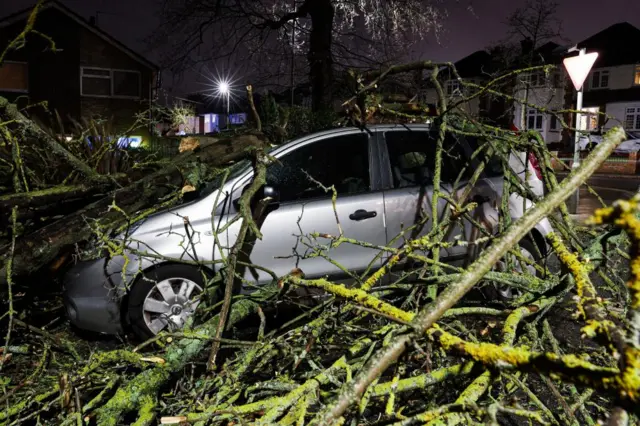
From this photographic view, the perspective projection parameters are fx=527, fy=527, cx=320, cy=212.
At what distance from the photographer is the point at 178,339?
114 inches

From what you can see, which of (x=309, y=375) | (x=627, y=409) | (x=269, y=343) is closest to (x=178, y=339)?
(x=269, y=343)

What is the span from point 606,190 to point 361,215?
14877 millimetres

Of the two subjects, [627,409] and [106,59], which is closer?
[627,409]

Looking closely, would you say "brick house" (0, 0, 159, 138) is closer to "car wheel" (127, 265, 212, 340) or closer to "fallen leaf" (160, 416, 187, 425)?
"car wheel" (127, 265, 212, 340)

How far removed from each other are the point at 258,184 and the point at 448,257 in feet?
6.45

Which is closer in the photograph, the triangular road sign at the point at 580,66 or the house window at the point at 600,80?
the triangular road sign at the point at 580,66

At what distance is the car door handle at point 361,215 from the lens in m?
4.52

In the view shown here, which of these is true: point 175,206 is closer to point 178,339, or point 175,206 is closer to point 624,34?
point 178,339

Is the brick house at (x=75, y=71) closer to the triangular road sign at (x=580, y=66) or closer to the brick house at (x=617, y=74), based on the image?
the triangular road sign at (x=580, y=66)

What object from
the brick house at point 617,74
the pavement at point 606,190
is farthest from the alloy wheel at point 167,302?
the brick house at point 617,74

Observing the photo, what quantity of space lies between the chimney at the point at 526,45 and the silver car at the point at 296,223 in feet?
84.0

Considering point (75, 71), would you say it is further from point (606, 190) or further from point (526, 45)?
point (606, 190)

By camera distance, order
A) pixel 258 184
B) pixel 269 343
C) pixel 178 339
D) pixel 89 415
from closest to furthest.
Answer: pixel 89 415 < pixel 269 343 < pixel 178 339 < pixel 258 184

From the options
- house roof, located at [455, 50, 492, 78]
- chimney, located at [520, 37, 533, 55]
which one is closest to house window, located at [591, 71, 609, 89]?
house roof, located at [455, 50, 492, 78]
